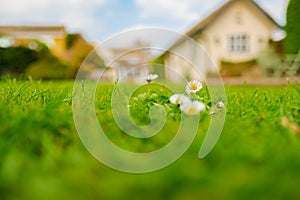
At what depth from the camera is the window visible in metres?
20.7

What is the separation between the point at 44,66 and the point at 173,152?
16708 mm

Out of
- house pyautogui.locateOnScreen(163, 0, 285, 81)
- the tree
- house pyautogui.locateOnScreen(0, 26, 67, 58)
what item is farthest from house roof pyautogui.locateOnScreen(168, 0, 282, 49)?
house pyautogui.locateOnScreen(0, 26, 67, 58)

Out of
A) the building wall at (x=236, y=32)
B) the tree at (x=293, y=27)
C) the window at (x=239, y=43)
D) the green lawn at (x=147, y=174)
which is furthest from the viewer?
the window at (x=239, y=43)

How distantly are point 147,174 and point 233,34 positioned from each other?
2081 cm

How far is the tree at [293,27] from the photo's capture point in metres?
16.9

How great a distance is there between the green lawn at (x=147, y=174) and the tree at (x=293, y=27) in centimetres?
1705

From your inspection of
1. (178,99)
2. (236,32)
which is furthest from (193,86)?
(236,32)

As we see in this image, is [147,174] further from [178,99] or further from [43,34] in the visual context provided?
[43,34]

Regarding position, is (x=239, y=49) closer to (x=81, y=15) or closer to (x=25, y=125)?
(x=81, y=15)

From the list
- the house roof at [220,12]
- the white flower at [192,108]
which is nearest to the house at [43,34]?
the house roof at [220,12]

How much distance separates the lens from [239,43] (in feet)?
67.5

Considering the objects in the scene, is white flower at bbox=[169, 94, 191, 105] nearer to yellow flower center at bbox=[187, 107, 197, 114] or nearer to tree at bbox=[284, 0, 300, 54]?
yellow flower center at bbox=[187, 107, 197, 114]

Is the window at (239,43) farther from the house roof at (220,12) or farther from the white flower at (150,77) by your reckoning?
the white flower at (150,77)

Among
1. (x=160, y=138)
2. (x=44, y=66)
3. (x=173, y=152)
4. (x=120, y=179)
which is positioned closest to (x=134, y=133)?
(x=160, y=138)
